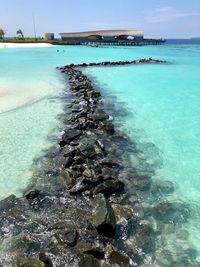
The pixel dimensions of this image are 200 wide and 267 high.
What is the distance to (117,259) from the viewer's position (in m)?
6.26

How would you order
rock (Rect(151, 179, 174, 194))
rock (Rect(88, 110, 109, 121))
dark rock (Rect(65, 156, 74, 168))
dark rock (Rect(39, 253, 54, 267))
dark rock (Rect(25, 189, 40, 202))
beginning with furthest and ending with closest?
rock (Rect(88, 110, 109, 121))
dark rock (Rect(65, 156, 74, 168))
rock (Rect(151, 179, 174, 194))
dark rock (Rect(25, 189, 40, 202))
dark rock (Rect(39, 253, 54, 267))

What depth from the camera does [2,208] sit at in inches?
318

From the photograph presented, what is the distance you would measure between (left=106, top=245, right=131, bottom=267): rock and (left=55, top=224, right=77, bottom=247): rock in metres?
0.79

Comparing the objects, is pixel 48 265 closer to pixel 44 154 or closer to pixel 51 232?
pixel 51 232

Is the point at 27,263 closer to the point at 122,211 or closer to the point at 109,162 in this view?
the point at 122,211

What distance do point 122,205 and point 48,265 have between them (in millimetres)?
2659

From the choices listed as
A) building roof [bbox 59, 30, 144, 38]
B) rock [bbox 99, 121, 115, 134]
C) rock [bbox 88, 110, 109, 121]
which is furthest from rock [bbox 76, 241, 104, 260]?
building roof [bbox 59, 30, 144, 38]

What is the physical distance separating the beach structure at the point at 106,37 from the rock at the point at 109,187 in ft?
376

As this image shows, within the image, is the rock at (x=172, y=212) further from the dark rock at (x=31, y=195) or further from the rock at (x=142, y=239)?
the dark rock at (x=31, y=195)

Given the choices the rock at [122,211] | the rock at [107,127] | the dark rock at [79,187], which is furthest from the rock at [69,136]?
the rock at [122,211]

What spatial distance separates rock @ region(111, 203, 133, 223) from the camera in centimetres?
765

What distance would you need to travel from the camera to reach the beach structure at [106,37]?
398ft

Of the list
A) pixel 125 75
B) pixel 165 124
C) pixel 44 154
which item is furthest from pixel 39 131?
pixel 125 75

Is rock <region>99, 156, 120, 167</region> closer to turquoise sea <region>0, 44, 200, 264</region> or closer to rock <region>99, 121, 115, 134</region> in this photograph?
turquoise sea <region>0, 44, 200, 264</region>
